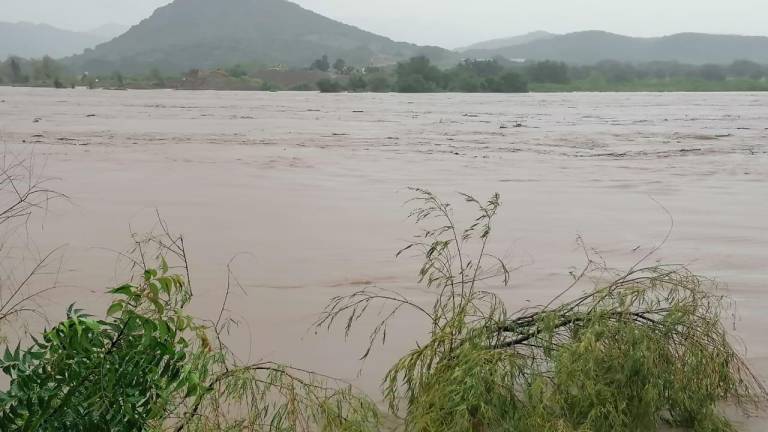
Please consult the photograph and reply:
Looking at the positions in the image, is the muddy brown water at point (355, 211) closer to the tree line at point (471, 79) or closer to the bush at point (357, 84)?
the tree line at point (471, 79)

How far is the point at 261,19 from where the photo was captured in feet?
617

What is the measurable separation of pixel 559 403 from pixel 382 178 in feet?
22.6

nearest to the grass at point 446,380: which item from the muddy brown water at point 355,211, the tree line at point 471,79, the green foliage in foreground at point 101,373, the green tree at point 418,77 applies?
the green foliage in foreground at point 101,373

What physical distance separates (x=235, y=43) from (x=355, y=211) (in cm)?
15759

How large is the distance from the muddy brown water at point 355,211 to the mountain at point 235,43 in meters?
115

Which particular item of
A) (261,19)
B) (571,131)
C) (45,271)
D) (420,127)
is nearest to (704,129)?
(571,131)

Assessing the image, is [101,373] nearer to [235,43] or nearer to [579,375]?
[579,375]

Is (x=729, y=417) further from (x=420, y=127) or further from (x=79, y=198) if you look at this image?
(x=420, y=127)

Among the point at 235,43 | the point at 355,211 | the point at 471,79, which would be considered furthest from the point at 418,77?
the point at 235,43

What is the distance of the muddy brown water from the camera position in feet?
13.7

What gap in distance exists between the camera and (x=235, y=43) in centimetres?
15538

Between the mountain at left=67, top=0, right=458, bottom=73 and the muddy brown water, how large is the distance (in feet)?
379

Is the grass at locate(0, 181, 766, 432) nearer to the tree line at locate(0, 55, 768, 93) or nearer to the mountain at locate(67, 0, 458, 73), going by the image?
the tree line at locate(0, 55, 768, 93)

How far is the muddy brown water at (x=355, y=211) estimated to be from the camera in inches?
164
